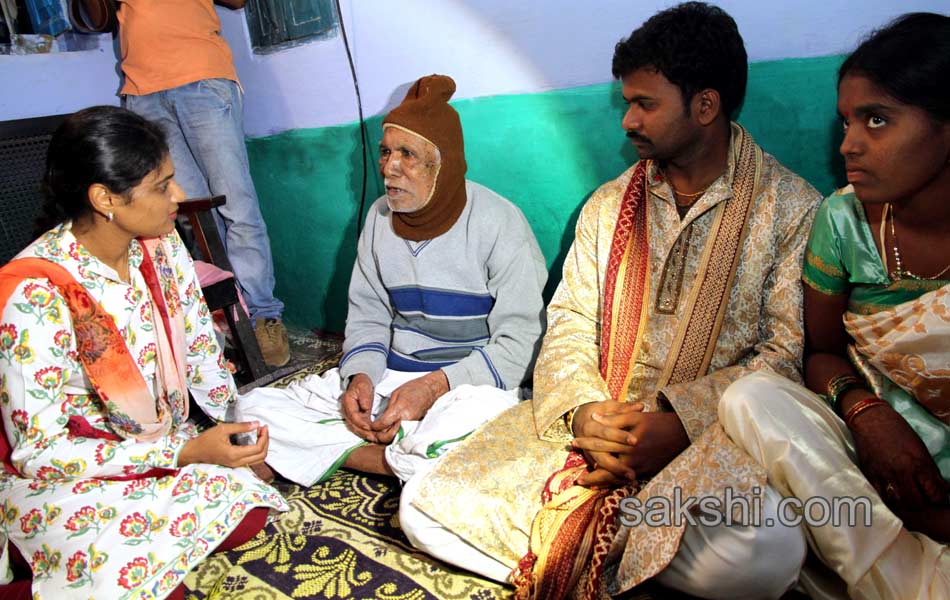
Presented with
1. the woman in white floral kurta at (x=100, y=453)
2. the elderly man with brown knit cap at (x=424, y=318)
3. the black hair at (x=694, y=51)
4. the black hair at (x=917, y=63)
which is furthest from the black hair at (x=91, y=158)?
the black hair at (x=917, y=63)

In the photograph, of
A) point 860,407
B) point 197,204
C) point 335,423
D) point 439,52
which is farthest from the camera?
point 197,204

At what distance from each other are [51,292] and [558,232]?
165cm

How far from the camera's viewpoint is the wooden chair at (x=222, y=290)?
114 inches

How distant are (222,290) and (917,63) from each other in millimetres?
2539

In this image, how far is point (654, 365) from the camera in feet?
6.41

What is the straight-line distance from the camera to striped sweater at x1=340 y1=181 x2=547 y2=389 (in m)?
2.30

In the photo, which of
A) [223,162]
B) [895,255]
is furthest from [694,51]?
[223,162]

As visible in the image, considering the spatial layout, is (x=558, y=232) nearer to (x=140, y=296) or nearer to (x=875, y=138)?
(x=875, y=138)

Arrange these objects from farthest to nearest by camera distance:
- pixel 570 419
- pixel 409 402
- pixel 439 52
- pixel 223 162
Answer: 1. pixel 223 162
2. pixel 439 52
3. pixel 409 402
4. pixel 570 419

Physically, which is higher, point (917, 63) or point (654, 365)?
point (917, 63)

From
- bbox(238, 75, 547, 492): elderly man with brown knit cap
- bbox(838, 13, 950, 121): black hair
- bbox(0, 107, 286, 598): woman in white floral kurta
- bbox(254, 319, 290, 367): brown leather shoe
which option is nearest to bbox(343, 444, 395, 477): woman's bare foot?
bbox(238, 75, 547, 492): elderly man with brown knit cap

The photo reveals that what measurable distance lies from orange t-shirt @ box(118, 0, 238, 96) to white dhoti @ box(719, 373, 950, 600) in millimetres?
2833

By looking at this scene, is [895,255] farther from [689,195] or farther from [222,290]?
[222,290]

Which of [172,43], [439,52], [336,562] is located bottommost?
[336,562]
